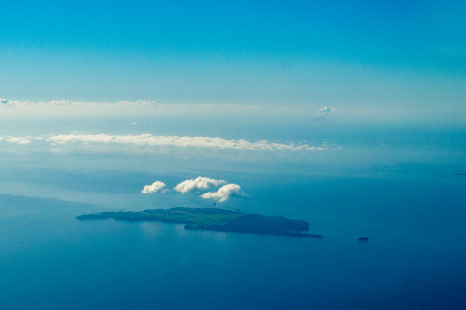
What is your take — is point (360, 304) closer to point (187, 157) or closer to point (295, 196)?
point (295, 196)

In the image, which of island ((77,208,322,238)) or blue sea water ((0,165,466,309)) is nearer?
blue sea water ((0,165,466,309))

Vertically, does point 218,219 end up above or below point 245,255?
above

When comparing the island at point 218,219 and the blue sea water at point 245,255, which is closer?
the blue sea water at point 245,255

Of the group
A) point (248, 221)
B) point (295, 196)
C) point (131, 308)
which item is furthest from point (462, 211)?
point (131, 308)

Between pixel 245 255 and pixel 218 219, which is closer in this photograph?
pixel 245 255
